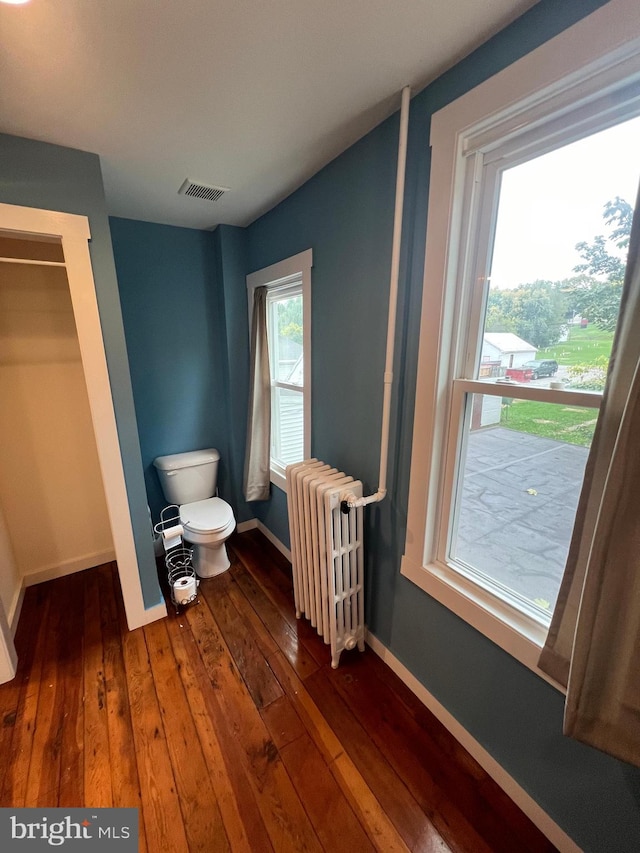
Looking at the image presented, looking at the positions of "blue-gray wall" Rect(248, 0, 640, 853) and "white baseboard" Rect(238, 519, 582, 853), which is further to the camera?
"white baseboard" Rect(238, 519, 582, 853)

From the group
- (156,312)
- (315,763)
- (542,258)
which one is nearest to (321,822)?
(315,763)

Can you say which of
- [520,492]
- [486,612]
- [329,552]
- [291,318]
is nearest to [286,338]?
[291,318]

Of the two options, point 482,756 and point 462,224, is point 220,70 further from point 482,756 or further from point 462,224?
point 482,756

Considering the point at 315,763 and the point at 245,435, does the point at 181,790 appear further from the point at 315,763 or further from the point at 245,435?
the point at 245,435

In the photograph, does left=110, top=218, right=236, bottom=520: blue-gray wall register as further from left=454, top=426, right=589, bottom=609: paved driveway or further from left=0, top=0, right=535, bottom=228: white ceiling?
left=454, top=426, right=589, bottom=609: paved driveway

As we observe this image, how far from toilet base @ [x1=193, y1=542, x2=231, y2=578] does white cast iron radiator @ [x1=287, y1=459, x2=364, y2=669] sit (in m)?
0.77

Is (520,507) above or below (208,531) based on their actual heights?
above

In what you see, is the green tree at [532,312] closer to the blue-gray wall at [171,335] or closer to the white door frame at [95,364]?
the white door frame at [95,364]

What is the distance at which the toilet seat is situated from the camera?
2.05 meters

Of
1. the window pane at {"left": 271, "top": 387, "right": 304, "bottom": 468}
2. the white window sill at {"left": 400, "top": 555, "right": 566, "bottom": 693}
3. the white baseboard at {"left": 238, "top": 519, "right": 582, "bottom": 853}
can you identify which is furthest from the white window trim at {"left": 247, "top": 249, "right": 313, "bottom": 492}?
the white baseboard at {"left": 238, "top": 519, "right": 582, "bottom": 853}

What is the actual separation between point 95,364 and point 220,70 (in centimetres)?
118

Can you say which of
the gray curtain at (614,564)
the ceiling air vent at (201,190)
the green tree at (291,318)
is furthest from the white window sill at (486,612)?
the ceiling air vent at (201,190)

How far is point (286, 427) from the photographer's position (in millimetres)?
2486

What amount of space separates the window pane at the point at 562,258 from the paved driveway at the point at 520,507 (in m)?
0.22
